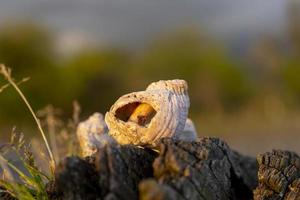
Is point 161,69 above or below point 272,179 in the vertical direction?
below

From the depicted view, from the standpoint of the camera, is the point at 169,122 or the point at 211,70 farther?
the point at 211,70

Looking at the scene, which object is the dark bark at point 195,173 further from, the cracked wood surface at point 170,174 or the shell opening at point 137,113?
the shell opening at point 137,113

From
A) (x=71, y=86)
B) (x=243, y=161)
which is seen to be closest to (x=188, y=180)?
(x=243, y=161)

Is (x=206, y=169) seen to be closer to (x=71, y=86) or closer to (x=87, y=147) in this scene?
(x=87, y=147)

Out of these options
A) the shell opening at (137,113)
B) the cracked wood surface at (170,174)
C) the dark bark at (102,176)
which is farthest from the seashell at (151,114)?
the dark bark at (102,176)

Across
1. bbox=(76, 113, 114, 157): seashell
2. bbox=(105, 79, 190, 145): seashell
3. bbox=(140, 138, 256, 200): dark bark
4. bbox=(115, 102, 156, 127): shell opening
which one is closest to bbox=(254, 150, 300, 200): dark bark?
bbox=(140, 138, 256, 200): dark bark

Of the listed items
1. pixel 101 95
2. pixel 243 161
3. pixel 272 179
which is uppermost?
pixel 272 179

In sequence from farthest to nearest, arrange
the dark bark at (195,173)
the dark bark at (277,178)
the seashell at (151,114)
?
1. the seashell at (151,114)
2. the dark bark at (277,178)
3. the dark bark at (195,173)
